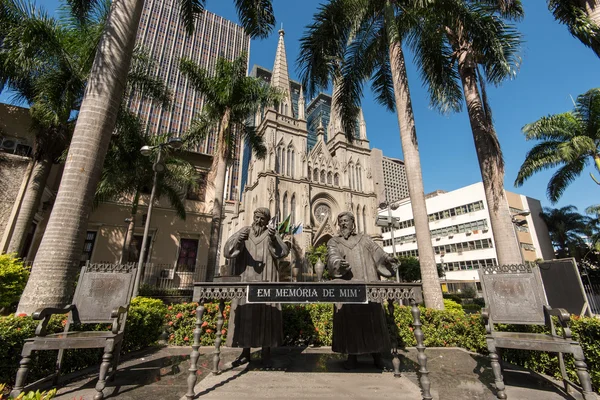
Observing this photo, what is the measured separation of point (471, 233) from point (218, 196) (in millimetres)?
34393

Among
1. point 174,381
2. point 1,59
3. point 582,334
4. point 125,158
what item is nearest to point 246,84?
point 125,158

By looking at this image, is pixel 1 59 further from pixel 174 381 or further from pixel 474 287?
pixel 474 287

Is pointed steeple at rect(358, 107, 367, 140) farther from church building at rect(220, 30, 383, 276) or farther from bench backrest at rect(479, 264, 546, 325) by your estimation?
bench backrest at rect(479, 264, 546, 325)

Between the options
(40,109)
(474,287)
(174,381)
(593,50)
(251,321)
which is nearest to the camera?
(174,381)

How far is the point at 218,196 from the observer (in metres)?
12.4

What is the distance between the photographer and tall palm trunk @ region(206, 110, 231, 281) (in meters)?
11.9

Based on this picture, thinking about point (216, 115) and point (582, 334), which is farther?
point (216, 115)

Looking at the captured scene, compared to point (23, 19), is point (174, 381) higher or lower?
lower

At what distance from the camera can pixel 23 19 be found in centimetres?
898

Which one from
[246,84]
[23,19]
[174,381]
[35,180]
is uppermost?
[246,84]

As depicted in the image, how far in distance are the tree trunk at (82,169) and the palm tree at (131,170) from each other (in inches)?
292

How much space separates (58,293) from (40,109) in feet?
Result: 31.0

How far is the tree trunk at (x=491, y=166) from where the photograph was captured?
677 cm

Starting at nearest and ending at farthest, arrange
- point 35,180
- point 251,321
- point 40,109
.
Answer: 1. point 251,321
2. point 40,109
3. point 35,180
